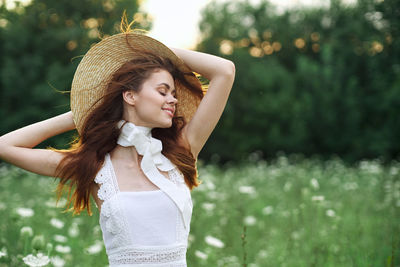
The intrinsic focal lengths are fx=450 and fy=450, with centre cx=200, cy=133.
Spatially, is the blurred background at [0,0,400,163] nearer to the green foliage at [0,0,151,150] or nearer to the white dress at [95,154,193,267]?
the green foliage at [0,0,151,150]

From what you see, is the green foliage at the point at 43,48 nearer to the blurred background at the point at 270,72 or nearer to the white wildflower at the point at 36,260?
the blurred background at the point at 270,72

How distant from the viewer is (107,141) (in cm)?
189

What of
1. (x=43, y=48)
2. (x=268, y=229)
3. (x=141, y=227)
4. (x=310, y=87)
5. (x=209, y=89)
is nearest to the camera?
(x=141, y=227)

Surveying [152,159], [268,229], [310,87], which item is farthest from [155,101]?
[310,87]

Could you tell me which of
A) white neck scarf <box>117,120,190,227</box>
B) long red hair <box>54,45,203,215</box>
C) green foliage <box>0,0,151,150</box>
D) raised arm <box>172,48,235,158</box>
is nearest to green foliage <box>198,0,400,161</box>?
green foliage <box>0,0,151,150</box>

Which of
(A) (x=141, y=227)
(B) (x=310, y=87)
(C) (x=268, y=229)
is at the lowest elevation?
(B) (x=310, y=87)

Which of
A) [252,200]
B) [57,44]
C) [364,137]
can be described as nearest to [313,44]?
[364,137]

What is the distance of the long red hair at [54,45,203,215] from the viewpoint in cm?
181

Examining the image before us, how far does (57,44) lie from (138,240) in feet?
58.4

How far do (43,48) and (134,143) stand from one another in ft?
58.6

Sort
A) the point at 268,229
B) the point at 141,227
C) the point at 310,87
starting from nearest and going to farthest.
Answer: the point at 141,227
the point at 268,229
the point at 310,87

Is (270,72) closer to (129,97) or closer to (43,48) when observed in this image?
(43,48)

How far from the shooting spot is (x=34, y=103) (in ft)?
55.9

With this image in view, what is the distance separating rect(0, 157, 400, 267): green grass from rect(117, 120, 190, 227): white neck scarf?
0.38 metres
